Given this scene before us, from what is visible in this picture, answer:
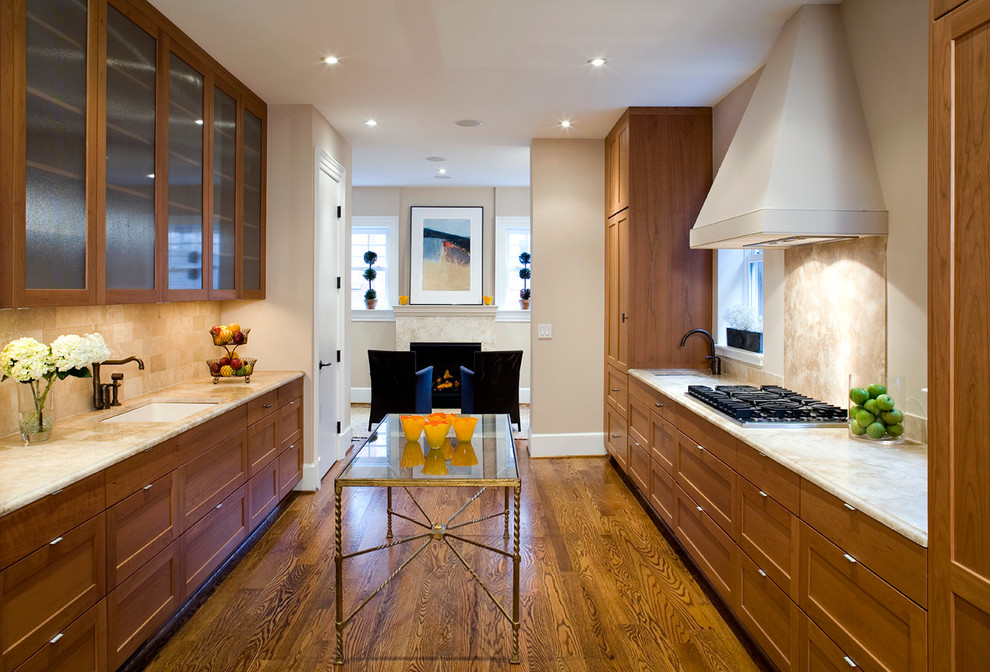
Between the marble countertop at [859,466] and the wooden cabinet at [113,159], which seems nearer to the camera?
the marble countertop at [859,466]

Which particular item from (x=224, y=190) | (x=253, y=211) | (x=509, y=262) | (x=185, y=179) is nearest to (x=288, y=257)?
(x=253, y=211)

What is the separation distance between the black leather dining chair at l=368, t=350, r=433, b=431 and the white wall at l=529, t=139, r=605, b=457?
107 centimetres

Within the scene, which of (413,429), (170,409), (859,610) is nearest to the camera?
(859,610)

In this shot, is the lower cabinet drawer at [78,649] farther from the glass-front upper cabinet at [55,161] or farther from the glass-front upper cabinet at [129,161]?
the glass-front upper cabinet at [129,161]

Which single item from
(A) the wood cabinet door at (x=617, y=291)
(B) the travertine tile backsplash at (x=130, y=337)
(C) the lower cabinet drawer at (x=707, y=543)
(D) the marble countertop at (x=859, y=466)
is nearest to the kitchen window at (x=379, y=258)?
(A) the wood cabinet door at (x=617, y=291)

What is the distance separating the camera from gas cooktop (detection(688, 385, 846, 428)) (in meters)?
2.65

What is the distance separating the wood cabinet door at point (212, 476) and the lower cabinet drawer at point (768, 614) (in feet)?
7.45

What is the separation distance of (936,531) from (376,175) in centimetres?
665

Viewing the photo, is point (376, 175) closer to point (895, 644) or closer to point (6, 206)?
point (6, 206)

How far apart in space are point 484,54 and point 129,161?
1.87 meters

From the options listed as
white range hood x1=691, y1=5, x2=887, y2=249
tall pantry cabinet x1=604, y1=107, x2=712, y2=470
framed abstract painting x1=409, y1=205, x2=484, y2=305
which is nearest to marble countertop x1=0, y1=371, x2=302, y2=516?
white range hood x1=691, y1=5, x2=887, y2=249

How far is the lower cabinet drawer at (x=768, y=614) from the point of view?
2088mm

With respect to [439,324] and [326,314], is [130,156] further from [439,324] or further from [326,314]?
[439,324]

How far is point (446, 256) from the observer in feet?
26.6
